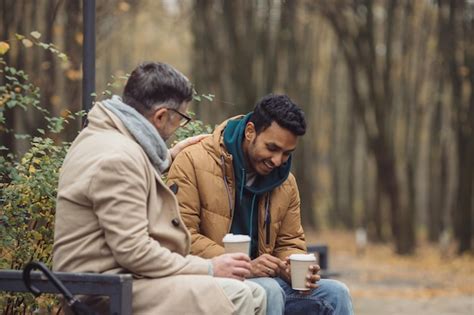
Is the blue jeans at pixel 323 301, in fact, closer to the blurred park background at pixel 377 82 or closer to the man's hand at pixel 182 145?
the man's hand at pixel 182 145

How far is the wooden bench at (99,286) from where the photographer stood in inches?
177

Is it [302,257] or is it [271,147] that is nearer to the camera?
[302,257]

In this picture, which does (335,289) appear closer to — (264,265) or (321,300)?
(321,300)

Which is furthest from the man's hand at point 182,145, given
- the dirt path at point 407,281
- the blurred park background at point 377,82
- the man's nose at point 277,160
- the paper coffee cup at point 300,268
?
the blurred park background at point 377,82

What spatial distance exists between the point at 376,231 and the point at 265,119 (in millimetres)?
18950

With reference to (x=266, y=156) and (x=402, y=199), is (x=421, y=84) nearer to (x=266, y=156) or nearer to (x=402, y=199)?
(x=402, y=199)

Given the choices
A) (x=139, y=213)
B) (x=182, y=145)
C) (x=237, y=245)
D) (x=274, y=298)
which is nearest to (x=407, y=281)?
(x=182, y=145)

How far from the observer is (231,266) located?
16.3 feet

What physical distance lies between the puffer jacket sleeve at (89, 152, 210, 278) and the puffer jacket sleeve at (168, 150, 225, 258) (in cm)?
85

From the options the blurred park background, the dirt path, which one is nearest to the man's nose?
the dirt path

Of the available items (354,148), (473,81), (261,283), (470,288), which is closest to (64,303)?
(261,283)

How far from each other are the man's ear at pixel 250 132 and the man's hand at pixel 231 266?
92cm

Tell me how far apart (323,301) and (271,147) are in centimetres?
73

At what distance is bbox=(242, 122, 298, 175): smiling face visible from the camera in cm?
570
